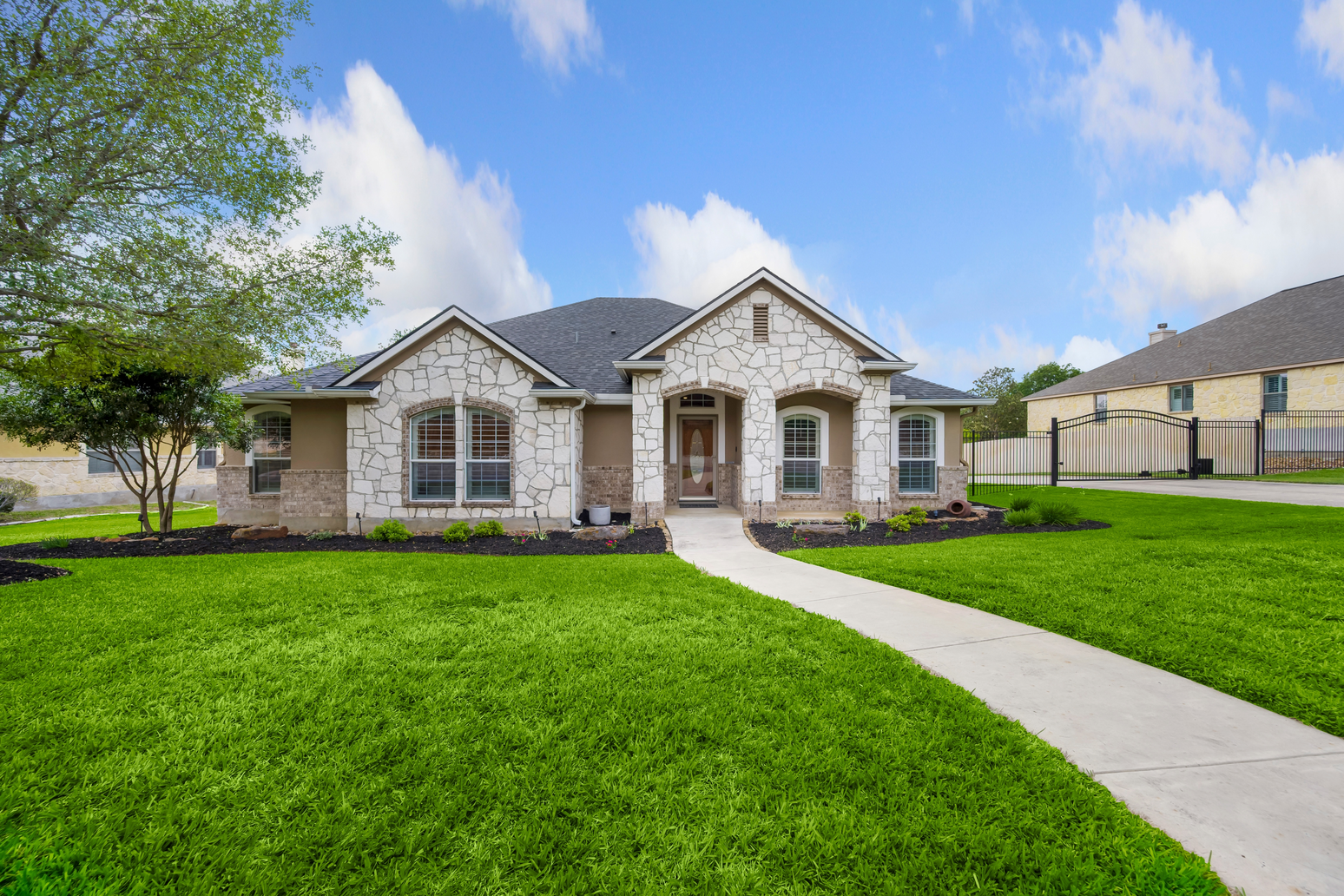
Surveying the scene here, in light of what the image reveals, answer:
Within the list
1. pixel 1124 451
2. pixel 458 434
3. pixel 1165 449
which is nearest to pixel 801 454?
pixel 458 434

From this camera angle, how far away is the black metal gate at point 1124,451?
72.5ft

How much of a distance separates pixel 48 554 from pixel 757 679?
13.2 meters

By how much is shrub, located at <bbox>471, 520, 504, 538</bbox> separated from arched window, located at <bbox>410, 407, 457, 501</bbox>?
51.7 inches

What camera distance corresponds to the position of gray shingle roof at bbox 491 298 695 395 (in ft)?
48.1

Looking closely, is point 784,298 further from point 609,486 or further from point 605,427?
point 609,486

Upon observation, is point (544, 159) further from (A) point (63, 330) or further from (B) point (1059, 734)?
(B) point (1059, 734)

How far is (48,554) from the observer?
9.72 meters

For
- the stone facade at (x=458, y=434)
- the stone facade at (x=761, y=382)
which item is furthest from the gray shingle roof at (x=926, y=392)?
the stone facade at (x=458, y=434)

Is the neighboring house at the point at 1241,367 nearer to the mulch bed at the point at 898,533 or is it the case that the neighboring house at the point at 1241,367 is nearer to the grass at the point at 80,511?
the mulch bed at the point at 898,533

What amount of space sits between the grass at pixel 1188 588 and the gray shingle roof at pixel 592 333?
25.9 feet

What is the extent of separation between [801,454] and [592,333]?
28.0ft

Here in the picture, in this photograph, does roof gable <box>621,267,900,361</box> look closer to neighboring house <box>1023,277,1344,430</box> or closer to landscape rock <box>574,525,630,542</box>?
landscape rock <box>574,525,630,542</box>

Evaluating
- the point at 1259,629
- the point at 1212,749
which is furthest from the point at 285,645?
the point at 1259,629

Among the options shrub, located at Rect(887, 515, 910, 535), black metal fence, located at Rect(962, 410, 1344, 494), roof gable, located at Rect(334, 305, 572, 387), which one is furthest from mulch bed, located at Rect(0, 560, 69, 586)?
black metal fence, located at Rect(962, 410, 1344, 494)
